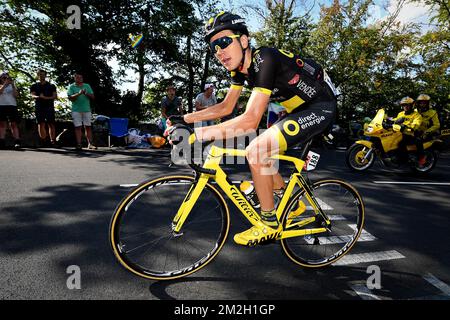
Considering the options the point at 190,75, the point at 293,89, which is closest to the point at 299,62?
the point at 293,89

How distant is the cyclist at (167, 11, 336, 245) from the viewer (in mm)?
2174

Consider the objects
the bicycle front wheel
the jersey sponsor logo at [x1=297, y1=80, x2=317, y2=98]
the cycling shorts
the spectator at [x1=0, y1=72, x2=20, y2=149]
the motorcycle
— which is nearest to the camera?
the bicycle front wheel

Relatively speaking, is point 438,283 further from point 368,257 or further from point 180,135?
point 180,135

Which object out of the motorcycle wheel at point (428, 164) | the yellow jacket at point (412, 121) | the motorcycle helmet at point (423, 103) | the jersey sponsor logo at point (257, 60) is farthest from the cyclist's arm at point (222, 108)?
the motorcycle helmet at point (423, 103)

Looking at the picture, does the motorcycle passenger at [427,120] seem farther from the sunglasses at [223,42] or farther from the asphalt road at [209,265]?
the sunglasses at [223,42]

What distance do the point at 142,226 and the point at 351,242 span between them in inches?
89.6

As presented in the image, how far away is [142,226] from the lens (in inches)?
124

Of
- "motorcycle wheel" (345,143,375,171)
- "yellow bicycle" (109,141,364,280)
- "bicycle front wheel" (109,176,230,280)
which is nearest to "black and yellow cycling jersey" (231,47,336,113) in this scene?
"yellow bicycle" (109,141,364,280)

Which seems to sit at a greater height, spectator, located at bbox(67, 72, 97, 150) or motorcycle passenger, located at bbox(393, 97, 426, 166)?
spectator, located at bbox(67, 72, 97, 150)

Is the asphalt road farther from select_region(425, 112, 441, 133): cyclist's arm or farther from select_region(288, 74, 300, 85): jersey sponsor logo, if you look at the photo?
select_region(425, 112, 441, 133): cyclist's arm

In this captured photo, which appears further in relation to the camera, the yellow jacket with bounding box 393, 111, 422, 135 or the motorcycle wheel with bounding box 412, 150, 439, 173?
the motorcycle wheel with bounding box 412, 150, 439, 173

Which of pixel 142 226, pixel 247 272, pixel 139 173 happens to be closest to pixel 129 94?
pixel 139 173

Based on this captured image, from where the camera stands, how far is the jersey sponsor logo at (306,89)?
249 cm
